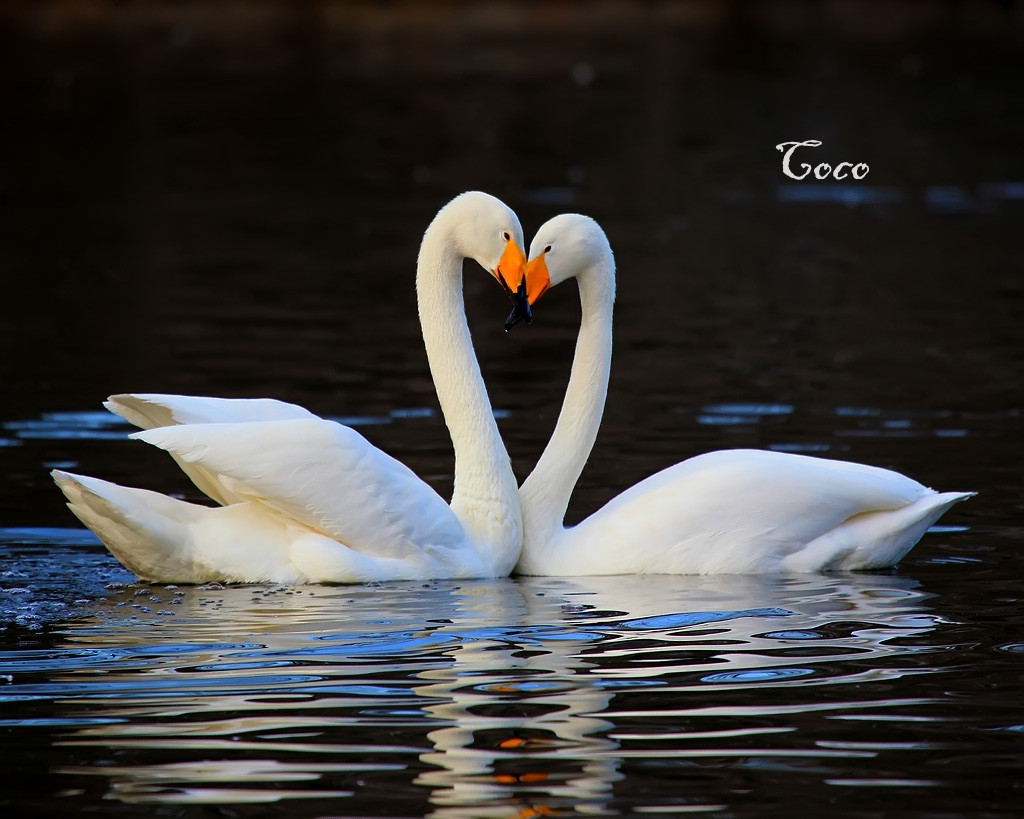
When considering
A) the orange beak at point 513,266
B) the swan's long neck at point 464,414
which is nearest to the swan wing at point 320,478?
the swan's long neck at point 464,414

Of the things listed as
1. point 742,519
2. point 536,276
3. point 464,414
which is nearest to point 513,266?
point 536,276

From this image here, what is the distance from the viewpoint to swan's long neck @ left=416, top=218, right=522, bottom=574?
9.62m

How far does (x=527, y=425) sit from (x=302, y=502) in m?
4.58

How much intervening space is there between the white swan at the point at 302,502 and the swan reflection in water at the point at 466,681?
144mm

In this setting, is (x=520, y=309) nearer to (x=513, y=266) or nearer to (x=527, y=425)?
(x=513, y=266)

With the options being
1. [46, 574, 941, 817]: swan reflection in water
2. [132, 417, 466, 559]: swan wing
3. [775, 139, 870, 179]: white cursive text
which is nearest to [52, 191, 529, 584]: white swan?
[132, 417, 466, 559]: swan wing

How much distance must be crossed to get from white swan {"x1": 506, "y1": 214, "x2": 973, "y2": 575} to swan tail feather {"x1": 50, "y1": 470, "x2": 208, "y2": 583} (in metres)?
1.80

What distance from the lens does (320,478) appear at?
8.77 metres

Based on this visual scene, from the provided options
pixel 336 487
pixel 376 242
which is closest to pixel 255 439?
pixel 336 487

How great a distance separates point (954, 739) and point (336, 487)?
10.6ft

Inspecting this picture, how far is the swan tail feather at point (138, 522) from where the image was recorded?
8.52 m

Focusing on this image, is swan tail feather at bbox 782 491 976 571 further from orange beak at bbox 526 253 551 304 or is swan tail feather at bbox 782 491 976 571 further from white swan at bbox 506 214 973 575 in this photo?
orange beak at bbox 526 253 551 304

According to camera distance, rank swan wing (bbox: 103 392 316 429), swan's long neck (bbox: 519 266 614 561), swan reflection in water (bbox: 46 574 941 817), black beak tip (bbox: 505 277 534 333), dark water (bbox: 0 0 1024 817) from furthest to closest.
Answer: swan's long neck (bbox: 519 266 614 561), black beak tip (bbox: 505 277 534 333), swan wing (bbox: 103 392 316 429), dark water (bbox: 0 0 1024 817), swan reflection in water (bbox: 46 574 941 817)

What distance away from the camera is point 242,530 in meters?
8.98
